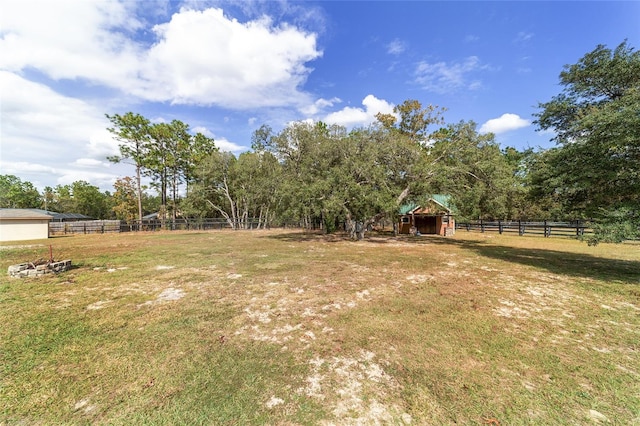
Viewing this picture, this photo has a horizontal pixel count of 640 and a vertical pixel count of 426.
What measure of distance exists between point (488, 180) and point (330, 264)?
37.3ft

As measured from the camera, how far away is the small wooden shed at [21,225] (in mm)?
18156

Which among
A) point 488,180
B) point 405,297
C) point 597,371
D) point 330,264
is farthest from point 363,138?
point 597,371

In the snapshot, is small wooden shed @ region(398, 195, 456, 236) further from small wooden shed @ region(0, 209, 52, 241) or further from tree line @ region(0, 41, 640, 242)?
small wooden shed @ region(0, 209, 52, 241)

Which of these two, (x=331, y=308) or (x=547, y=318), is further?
(x=331, y=308)

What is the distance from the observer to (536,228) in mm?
19203

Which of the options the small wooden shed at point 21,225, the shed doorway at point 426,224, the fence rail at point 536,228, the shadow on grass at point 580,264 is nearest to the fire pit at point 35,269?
the shadow on grass at point 580,264

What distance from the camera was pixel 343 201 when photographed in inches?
570

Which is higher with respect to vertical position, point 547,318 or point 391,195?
point 391,195

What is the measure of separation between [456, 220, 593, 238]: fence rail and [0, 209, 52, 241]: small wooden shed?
124 ft

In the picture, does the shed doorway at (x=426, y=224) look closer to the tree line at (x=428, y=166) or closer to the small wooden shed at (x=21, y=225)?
the tree line at (x=428, y=166)

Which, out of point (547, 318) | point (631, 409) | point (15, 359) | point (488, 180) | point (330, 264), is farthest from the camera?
point (488, 180)

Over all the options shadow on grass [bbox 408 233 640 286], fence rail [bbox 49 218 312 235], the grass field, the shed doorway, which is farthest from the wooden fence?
shadow on grass [bbox 408 233 640 286]

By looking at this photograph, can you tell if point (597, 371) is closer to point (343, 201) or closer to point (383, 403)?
point (383, 403)

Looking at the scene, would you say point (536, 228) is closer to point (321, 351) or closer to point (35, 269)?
point (321, 351)
